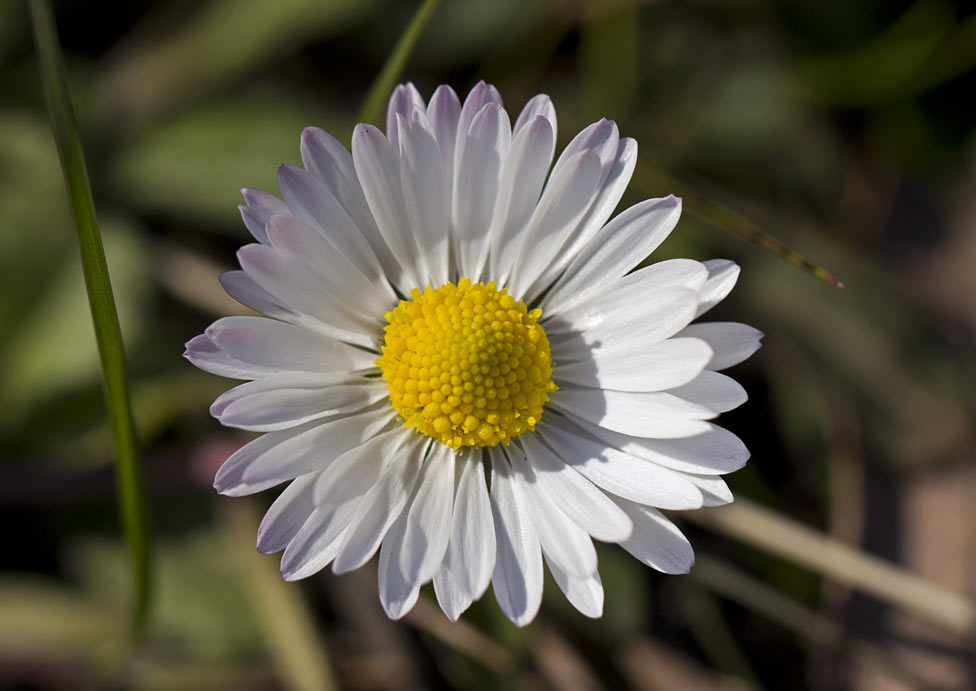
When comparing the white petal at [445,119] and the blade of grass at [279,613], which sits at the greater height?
the white petal at [445,119]

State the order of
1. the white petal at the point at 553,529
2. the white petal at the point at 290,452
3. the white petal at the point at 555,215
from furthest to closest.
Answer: the white petal at the point at 555,215 → the white petal at the point at 553,529 → the white petal at the point at 290,452

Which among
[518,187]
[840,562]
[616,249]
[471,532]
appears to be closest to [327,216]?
[518,187]

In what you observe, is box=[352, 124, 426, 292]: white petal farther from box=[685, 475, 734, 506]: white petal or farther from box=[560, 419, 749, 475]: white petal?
box=[685, 475, 734, 506]: white petal

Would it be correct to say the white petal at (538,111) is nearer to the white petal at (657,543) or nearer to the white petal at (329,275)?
the white petal at (329,275)

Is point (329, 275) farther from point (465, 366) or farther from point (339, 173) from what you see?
point (465, 366)

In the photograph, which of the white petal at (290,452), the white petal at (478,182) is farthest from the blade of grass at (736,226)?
the white petal at (290,452)

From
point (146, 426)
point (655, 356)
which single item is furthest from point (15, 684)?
point (655, 356)
